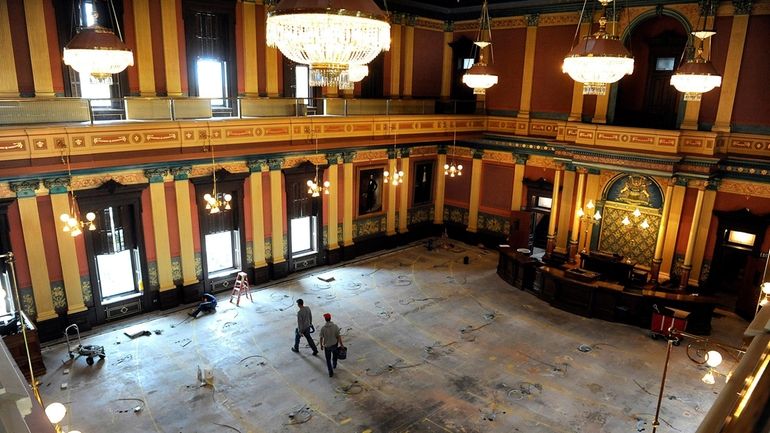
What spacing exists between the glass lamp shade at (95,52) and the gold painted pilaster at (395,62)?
1095 centimetres

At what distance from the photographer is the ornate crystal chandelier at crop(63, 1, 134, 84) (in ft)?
25.9

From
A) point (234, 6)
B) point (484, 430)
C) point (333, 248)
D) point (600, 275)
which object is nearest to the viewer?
point (484, 430)

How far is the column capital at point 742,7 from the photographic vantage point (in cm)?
1333

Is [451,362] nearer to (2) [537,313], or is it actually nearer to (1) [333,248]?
(2) [537,313]

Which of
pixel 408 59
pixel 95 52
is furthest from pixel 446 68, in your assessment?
pixel 95 52

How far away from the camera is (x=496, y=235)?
19.1 meters

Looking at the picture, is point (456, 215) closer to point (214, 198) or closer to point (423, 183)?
point (423, 183)

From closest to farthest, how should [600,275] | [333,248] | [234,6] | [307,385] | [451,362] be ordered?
[307,385] < [451,362] < [234,6] < [600,275] < [333,248]

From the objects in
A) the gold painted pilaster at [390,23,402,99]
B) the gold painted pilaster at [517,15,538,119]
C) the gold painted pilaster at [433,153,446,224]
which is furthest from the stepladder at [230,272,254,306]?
the gold painted pilaster at [517,15,538,119]

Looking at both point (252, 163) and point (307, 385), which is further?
point (252, 163)

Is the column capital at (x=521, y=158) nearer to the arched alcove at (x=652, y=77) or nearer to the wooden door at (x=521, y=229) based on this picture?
the wooden door at (x=521, y=229)

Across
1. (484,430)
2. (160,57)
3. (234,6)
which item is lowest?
(484,430)

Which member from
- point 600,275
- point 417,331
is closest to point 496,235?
point 600,275

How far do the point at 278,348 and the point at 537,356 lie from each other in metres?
5.71
